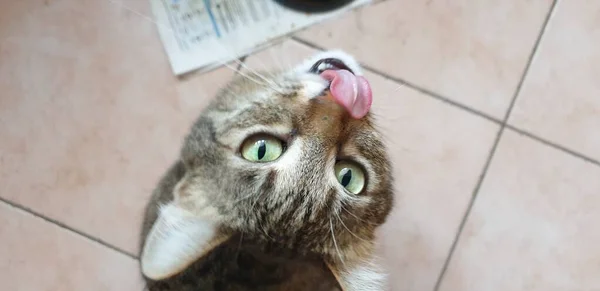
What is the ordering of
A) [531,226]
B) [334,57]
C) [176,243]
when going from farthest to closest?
1. [531,226]
2. [334,57]
3. [176,243]

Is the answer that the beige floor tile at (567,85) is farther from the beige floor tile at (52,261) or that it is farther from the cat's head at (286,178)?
the beige floor tile at (52,261)

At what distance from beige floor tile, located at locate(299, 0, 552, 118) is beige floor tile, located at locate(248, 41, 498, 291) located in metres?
0.05

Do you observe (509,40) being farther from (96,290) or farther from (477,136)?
(96,290)

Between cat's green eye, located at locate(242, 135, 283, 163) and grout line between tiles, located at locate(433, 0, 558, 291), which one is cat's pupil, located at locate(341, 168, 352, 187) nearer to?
cat's green eye, located at locate(242, 135, 283, 163)

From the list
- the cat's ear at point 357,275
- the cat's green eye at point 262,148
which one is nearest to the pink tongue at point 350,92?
the cat's green eye at point 262,148

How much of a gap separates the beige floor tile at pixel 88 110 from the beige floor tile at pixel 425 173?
0.94 ft

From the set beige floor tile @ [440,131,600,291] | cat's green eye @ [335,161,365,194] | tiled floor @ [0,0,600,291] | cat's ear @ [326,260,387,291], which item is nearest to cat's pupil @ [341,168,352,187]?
cat's green eye @ [335,161,365,194]

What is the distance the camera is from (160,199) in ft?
3.24

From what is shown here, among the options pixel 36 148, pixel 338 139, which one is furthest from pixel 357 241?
pixel 36 148

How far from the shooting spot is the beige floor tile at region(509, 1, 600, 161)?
127 centimetres

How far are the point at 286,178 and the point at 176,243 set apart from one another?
0.55ft

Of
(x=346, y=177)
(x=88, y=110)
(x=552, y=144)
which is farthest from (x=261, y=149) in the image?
(x=552, y=144)

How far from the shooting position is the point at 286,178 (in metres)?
0.79

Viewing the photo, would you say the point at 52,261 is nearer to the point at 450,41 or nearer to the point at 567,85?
the point at 450,41
